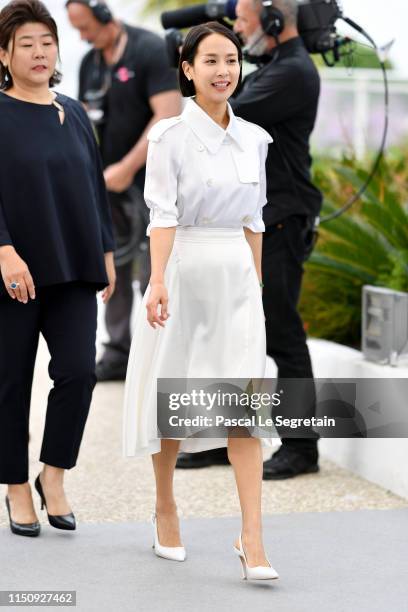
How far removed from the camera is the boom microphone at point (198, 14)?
5105 mm

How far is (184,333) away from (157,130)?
24.8 inches

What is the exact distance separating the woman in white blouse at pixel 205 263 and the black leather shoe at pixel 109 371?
3.42 metres

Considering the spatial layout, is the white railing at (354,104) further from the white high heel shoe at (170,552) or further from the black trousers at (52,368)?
the white high heel shoe at (170,552)

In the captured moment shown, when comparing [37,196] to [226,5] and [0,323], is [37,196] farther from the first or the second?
[226,5]

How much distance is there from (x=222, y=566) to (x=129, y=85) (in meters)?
3.61

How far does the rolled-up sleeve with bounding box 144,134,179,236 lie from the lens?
371 centimetres

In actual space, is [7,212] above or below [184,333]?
above

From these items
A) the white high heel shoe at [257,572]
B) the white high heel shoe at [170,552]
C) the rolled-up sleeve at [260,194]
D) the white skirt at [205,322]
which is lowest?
the white high heel shoe at [170,552]

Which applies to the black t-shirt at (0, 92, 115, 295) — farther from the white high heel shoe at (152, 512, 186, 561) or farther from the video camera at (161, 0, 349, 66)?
the video camera at (161, 0, 349, 66)

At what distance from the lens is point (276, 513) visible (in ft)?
15.3

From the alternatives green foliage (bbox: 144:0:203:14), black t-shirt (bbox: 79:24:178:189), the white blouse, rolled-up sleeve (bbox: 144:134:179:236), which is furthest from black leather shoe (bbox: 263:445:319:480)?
green foliage (bbox: 144:0:203:14)

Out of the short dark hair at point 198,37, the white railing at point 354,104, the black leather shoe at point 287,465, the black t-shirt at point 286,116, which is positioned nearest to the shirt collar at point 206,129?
the short dark hair at point 198,37

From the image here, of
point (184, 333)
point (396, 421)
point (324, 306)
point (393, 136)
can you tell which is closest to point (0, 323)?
point (184, 333)

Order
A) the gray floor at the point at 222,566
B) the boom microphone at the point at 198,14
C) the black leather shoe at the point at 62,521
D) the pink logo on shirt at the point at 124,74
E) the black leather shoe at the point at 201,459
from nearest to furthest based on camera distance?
the gray floor at the point at 222,566
the black leather shoe at the point at 62,521
the boom microphone at the point at 198,14
the black leather shoe at the point at 201,459
the pink logo on shirt at the point at 124,74
